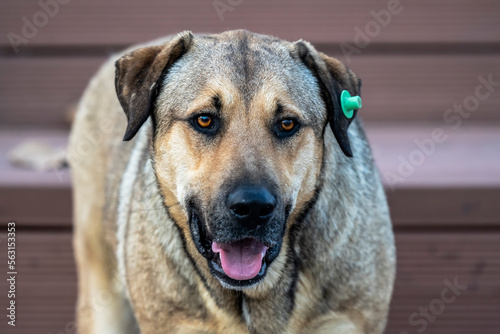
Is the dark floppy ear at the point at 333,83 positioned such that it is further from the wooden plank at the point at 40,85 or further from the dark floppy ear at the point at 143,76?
the wooden plank at the point at 40,85

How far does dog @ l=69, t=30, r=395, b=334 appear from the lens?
9.45 feet

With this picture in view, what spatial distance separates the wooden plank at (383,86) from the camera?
17.4 ft

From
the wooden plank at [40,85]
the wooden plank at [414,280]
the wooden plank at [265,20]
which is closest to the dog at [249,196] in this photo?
the wooden plank at [414,280]

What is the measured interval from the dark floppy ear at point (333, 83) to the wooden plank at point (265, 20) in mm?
2175

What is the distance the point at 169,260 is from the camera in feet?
10.8

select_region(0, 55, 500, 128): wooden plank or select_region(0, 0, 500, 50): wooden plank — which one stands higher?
select_region(0, 0, 500, 50): wooden plank

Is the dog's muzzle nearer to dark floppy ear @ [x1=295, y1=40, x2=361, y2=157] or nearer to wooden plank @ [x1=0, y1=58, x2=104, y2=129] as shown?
dark floppy ear @ [x1=295, y1=40, x2=361, y2=157]

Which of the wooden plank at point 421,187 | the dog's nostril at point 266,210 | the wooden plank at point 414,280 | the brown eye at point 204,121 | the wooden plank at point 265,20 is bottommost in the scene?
the wooden plank at point 414,280

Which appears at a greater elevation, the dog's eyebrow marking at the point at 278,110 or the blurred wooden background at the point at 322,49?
the dog's eyebrow marking at the point at 278,110

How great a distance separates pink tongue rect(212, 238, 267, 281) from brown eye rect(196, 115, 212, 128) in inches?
19.0

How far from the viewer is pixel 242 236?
2.81 m

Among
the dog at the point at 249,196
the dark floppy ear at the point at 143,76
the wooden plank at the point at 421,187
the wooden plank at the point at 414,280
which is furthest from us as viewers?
the wooden plank at the point at 414,280

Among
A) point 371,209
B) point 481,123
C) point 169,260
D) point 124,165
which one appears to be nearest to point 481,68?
point 481,123

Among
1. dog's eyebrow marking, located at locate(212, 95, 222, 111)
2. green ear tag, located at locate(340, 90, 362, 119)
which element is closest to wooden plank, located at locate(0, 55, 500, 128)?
green ear tag, located at locate(340, 90, 362, 119)
